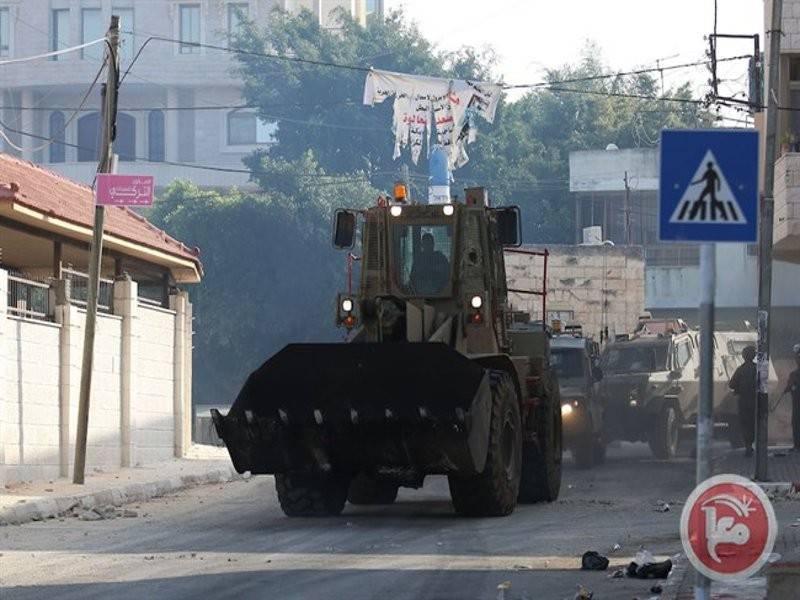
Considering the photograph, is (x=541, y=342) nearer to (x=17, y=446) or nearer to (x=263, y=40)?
(x=17, y=446)

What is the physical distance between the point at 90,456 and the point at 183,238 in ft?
143

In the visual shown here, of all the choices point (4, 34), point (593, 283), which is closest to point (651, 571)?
point (593, 283)

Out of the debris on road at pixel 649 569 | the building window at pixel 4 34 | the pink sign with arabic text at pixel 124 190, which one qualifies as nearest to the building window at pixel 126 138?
the building window at pixel 4 34

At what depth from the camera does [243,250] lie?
71562 mm

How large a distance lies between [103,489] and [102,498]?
63cm

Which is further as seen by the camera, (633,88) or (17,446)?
(633,88)

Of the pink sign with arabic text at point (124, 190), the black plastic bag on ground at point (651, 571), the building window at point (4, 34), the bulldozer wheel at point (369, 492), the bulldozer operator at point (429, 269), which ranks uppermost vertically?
the building window at point (4, 34)

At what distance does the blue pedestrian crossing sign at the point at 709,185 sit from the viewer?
32.5 feet

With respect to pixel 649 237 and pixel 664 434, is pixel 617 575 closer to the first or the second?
pixel 664 434

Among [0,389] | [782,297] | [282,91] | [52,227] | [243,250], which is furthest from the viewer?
[282,91]

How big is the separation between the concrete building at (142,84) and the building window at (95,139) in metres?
0.06

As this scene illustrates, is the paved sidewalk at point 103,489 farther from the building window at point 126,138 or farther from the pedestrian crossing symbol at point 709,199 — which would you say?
the building window at point 126,138

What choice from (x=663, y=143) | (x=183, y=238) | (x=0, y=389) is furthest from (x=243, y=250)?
(x=663, y=143)

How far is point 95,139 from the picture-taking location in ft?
342
